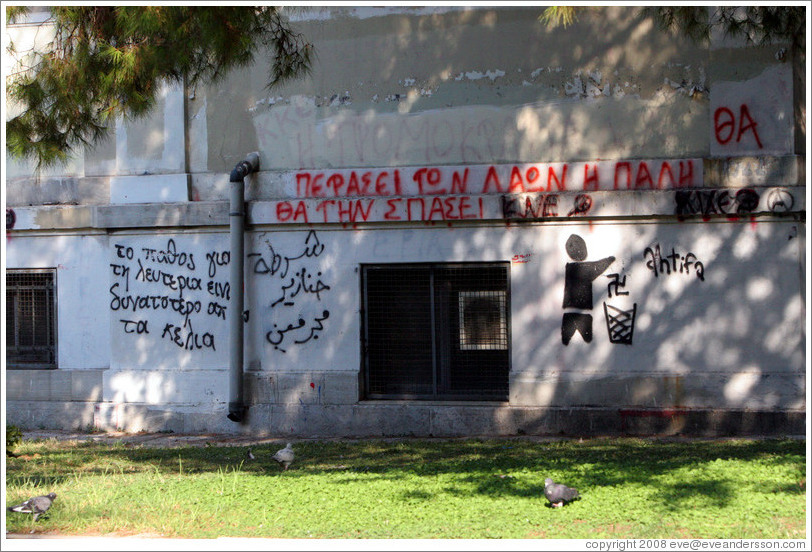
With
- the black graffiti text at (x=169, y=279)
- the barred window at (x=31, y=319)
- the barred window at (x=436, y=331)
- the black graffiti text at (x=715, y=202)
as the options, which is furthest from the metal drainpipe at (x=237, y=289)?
the black graffiti text at (x=715, y=202)

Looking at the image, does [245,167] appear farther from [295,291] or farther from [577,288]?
[577,288]

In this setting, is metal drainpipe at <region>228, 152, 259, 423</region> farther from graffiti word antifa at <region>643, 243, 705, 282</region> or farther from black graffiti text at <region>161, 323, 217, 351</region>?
graffiti word antifa at <region>643, 243, 705, 282</region>

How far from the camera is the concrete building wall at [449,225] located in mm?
10039

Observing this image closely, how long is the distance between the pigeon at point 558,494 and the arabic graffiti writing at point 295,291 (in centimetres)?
537

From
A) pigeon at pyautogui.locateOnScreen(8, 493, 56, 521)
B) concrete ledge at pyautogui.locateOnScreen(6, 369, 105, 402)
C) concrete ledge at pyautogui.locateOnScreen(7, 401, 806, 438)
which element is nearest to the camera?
pigeon at pyautogui.locateOnScreen(8, 493, 56, 521)

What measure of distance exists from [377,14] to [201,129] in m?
2.64

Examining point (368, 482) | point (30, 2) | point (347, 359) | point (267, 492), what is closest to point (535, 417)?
point (347, 359)

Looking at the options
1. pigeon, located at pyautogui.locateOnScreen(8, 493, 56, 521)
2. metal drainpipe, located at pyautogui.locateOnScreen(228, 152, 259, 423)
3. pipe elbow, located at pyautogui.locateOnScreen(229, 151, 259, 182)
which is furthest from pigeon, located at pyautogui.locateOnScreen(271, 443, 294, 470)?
pipe elbow, located at pyautogui.locateOnScreen(229, 151, 259, 182)

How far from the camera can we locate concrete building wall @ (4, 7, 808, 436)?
1004 centimetres

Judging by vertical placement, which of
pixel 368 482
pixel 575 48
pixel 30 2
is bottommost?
pixel 368 482

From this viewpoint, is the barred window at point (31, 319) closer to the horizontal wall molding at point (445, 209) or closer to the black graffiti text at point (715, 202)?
the horizontal wall molding at point (445, 209)

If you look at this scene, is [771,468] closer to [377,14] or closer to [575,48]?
[575,48]

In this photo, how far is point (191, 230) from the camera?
36.8 feet

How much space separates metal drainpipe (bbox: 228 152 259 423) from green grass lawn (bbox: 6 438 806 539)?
165 cm
